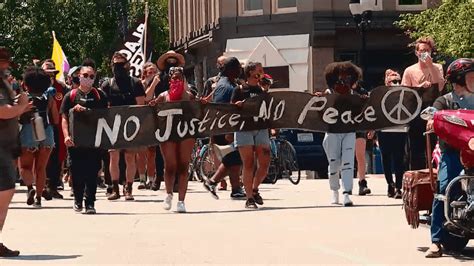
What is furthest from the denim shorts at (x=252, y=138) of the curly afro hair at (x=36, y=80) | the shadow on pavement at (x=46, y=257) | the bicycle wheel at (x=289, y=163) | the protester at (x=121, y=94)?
the bicycle wheel at (x=289, y=163)

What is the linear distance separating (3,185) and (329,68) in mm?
7059

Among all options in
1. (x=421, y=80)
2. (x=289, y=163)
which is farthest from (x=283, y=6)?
(x=421, y=80)

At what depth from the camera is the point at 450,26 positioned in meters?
43.1

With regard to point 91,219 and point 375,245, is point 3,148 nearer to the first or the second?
point 375,245

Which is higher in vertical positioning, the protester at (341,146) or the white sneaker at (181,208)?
the protester at (341,146)

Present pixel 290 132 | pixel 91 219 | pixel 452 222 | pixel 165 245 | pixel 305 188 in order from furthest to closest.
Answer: pixel 290 132 < pixel 305 188 < pixel 91 219 < pixel 165 245 < pixel 452 222

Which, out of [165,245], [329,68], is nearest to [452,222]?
[165,245]

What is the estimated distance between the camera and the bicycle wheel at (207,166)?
2211cm

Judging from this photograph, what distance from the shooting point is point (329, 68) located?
1831 centimetres

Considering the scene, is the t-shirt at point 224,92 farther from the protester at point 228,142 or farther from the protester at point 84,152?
the protester at point 84,152

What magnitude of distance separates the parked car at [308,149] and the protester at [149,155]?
6318 millimetres

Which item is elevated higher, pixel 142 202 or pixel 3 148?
pixel 3 148

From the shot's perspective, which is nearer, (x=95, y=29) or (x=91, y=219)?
(x=91, y=219)

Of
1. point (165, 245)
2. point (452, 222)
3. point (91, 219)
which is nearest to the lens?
point (452, 222)
